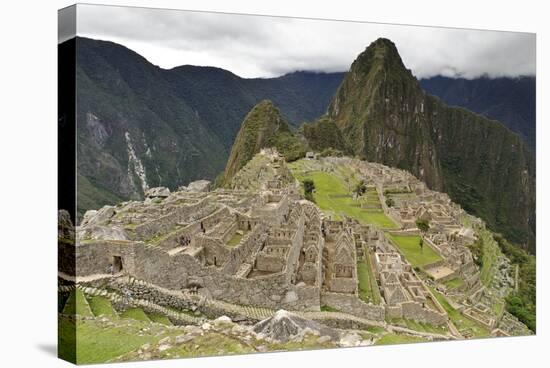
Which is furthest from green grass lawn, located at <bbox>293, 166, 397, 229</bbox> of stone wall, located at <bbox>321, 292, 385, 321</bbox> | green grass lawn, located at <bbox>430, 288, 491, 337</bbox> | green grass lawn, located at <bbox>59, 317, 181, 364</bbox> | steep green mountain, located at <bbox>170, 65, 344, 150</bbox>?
green grass lawn, located at <bbox>59, 317, 181, 364</bbox>

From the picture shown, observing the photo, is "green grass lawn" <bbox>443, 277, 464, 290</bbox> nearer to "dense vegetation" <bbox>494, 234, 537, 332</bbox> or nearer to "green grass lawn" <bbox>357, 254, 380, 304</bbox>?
"dense vegetation" <bbox>494, 234, 537, 332</bbox>

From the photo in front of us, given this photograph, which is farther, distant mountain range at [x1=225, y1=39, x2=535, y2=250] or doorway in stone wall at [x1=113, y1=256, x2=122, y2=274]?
distant mountain range at [x1=225, y1=39, x2=535, y2=250]

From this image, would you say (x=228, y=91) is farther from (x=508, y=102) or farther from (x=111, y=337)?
(x=508, y=102)

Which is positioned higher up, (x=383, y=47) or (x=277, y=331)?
(x=383, y=47)

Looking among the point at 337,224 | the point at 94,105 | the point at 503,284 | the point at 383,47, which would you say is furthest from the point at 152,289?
the point at 503,284

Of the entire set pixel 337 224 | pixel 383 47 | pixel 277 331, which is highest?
pixel 383 47

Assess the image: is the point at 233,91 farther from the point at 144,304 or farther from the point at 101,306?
the point at 101,306

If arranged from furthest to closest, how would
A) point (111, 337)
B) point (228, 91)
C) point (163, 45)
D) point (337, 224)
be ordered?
point (337, 224), point (228, 91), point (163, 45), point (111, 337)
